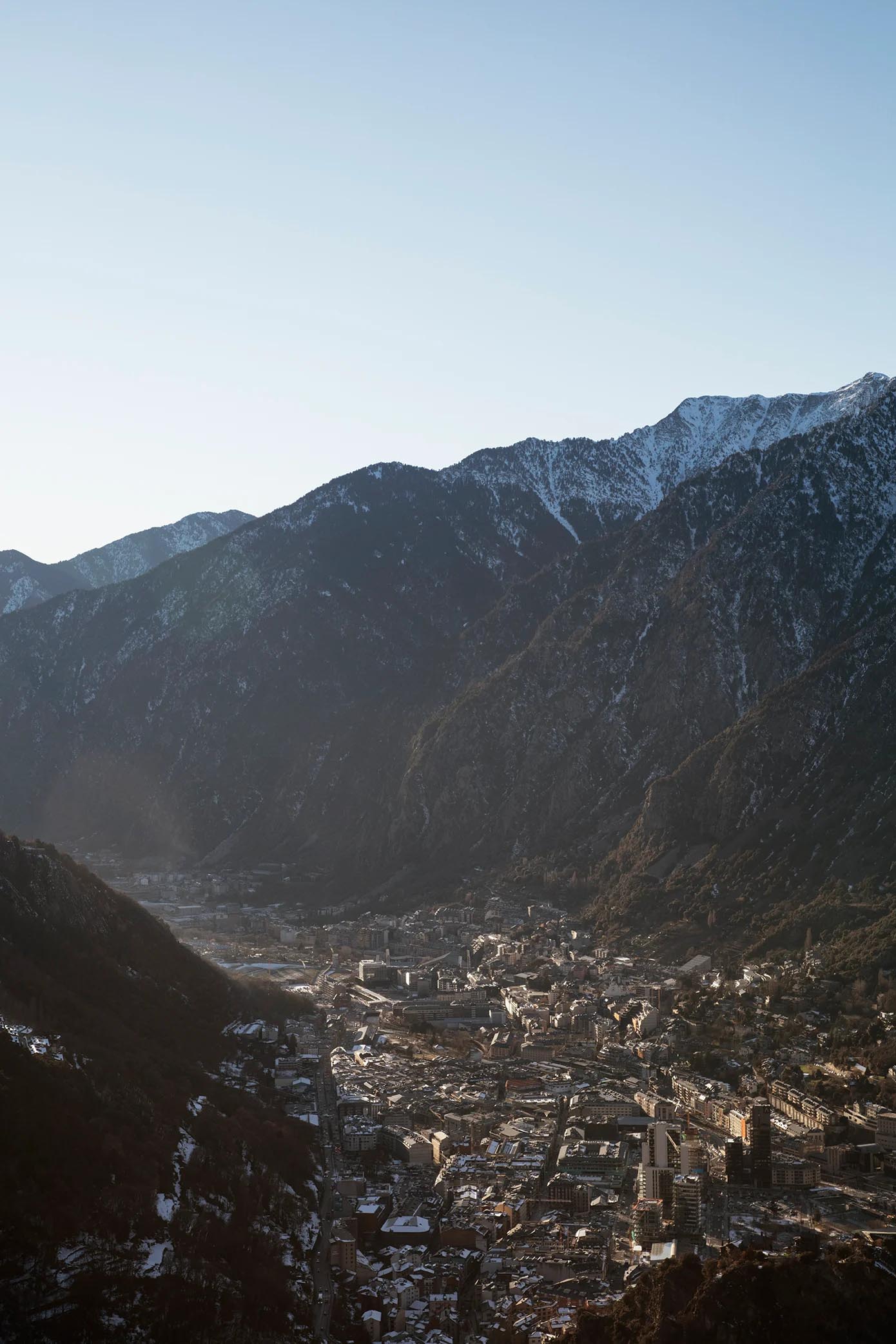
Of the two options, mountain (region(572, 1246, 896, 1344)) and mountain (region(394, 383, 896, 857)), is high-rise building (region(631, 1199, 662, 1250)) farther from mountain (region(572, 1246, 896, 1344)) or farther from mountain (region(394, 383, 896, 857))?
mountain (region(394, 383, 896, 857))

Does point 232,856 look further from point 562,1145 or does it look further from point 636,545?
point 562,1145

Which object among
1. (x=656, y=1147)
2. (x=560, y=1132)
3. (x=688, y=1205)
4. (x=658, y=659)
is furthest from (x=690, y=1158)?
(x=658, y=659)

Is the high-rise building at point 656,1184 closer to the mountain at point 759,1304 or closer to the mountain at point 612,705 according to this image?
the mountain at point 759,1304

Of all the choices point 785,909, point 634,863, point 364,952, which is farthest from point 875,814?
point 364,952

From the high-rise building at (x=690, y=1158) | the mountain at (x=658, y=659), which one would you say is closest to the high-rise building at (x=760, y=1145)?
the high-rise building at (x=690, y=1158)

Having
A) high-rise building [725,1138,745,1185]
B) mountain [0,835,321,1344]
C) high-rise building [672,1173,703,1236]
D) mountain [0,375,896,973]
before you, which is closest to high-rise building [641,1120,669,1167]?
high-rise building [725,1138,745,1185]

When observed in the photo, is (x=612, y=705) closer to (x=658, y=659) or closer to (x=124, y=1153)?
(x=658, y=659)
